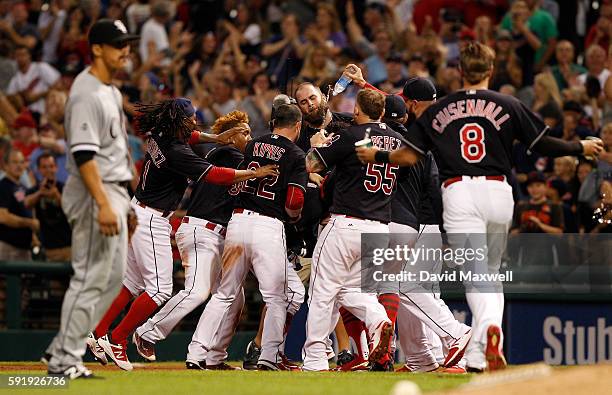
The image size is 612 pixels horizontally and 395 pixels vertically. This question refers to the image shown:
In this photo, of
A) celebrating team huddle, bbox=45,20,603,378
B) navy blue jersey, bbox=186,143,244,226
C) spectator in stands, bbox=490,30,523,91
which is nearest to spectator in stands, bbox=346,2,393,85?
spectator in stands, bbox=490,30,523,91

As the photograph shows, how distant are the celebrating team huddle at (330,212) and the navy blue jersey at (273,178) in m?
0.01

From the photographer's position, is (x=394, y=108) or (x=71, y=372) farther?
(x=394, y=108)

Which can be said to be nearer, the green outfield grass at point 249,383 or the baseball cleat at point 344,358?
the green outfield grass at point 249,383

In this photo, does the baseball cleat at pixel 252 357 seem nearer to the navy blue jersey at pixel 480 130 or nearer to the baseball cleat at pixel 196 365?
the baseball cleat at pixel 196 365

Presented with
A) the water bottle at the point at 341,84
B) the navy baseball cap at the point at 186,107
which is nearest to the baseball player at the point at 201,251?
the navy baseball cap at the point at 186,107

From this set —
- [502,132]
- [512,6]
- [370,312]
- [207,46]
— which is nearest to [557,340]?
[370,312]

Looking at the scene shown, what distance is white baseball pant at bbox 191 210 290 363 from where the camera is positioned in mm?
9789

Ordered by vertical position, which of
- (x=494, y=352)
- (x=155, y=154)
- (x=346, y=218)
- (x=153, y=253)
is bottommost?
(x=494, y=352)

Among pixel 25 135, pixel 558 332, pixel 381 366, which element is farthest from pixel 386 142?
pixel 25 135

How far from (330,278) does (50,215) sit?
16.5 feet

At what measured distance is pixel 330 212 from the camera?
9789 mm

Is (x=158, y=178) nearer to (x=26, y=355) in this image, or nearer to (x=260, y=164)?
(x=260, y=164)

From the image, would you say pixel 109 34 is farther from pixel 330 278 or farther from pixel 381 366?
pixel 381 366

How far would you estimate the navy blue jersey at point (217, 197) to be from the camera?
10.4m
